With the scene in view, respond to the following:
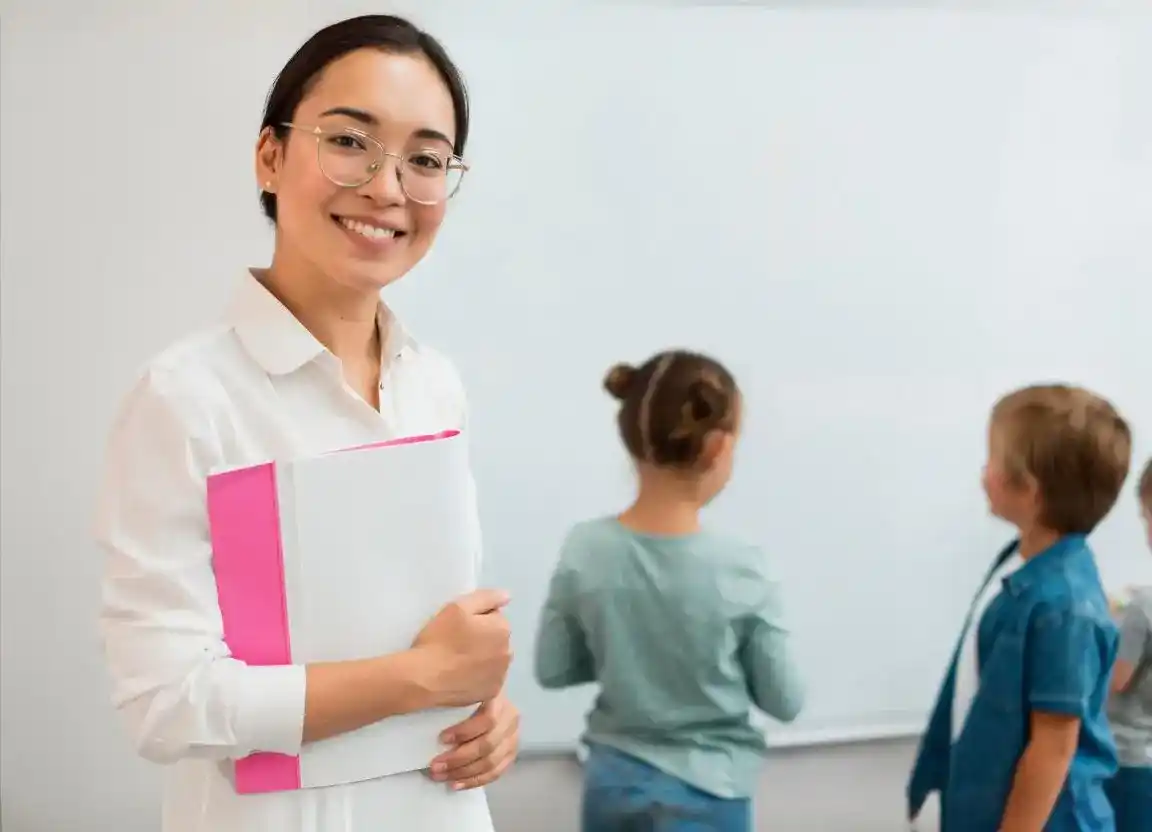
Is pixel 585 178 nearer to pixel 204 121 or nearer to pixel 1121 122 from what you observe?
pixel 204 121

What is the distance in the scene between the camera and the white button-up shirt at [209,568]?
689 millimetres

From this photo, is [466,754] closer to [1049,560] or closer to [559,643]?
[559,643]

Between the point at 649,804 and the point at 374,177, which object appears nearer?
the point at 374,177

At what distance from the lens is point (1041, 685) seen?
127 cm

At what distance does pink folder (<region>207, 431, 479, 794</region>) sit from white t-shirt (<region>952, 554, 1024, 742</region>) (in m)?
0.92

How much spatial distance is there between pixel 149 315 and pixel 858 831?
151 centimetres

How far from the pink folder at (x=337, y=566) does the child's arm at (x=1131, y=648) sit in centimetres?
123

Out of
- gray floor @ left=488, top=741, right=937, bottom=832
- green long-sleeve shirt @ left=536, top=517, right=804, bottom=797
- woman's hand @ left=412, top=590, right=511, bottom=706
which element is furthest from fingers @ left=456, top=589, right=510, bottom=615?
gray floor @ left=488, top=741, right=937, bottom=832

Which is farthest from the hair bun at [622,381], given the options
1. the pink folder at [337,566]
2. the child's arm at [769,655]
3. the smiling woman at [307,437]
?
the pink folder at [337,566]

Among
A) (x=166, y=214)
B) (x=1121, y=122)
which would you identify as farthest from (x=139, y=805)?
(x=1121, y=122)

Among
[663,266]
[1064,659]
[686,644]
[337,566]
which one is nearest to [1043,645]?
[1064,659]

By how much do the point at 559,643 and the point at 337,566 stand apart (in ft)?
2.03

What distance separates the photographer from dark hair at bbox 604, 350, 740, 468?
1236 mm

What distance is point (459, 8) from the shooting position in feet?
4.93
